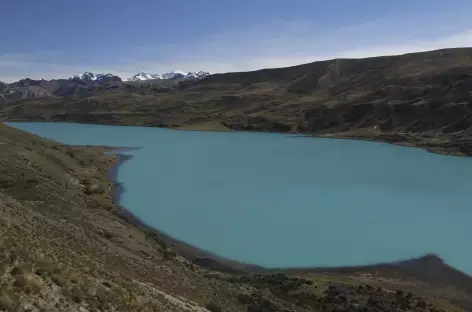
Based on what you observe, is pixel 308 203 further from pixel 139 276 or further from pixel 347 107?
pixel 347 107

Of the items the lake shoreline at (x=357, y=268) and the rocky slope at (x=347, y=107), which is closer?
the lake shoreline at (x=357, y=268)

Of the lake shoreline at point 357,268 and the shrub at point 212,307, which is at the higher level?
the shrub at point 212,307

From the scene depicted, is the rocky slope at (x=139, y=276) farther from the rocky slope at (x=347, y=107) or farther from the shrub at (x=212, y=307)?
the rocky slope at (x=347, y=107)

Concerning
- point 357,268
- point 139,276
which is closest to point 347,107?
point 357,268

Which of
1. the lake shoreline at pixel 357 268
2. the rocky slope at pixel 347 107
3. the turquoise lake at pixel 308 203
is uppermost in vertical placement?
the rocky slope at pixel 347 107

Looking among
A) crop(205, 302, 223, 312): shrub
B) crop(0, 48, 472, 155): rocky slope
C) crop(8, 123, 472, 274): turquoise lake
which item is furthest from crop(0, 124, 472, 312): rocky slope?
crop(0, 48, 472, 155): rocky slope

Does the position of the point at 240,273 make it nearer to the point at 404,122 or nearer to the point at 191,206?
the point at 191,206

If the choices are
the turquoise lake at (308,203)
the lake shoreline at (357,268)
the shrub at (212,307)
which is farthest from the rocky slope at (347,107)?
the shrub at (212,307)

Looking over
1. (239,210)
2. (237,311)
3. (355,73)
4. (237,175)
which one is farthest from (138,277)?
(355,73)
